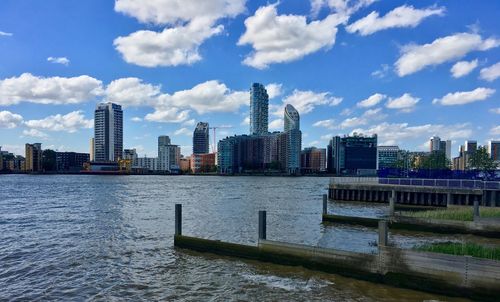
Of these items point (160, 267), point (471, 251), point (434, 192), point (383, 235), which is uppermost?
point (383, 235)

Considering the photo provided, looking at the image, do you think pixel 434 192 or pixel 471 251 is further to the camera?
pixel 434 192

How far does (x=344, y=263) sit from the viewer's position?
1772 centimetres

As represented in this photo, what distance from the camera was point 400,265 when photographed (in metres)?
16.1

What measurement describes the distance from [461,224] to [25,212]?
157 feet

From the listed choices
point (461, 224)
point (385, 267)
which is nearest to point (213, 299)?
point (385, 267)

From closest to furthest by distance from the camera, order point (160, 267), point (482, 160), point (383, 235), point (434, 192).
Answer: point (383, 235) → point (160, 267) → point (434, 192) → point (482, 160)

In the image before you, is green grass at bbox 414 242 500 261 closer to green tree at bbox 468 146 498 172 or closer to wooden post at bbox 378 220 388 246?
wooden post at bbox 378 220 388 246

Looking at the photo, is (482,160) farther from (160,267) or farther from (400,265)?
(160,267)

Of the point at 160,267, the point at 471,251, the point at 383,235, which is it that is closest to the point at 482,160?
the point at 471,251

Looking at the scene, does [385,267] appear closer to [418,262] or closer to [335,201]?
[418,262]

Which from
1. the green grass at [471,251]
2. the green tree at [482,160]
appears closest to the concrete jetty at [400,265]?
the green grass at [471,251]

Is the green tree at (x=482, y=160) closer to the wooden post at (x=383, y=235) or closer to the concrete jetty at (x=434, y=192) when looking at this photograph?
the concrete jetty at (x=434, y=192)

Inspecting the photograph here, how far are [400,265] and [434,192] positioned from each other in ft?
120

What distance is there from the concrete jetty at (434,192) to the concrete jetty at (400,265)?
A: 30.9 m
